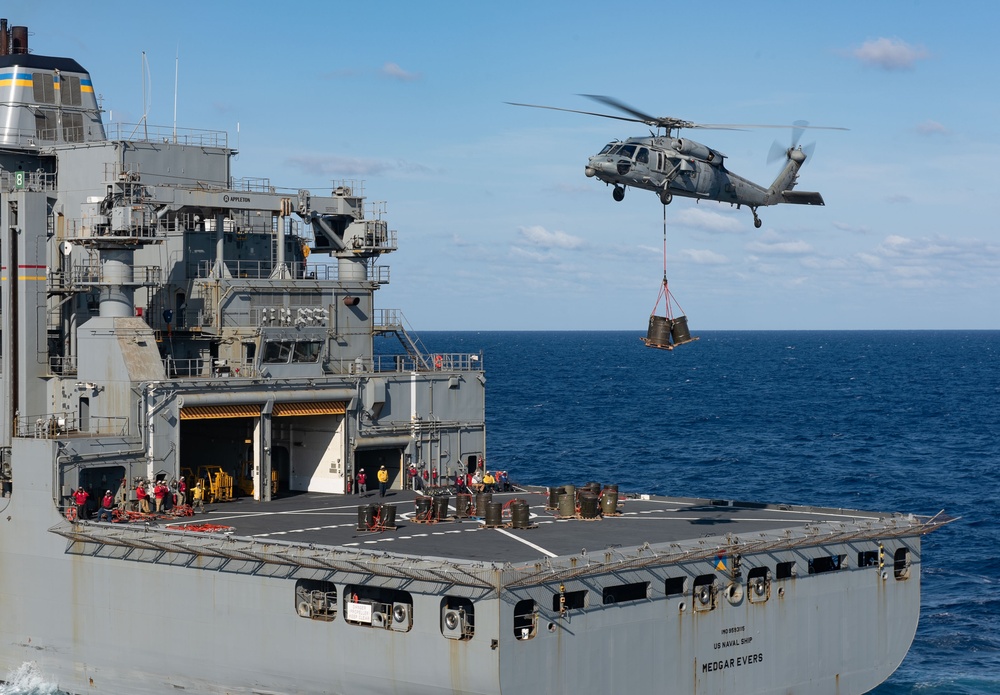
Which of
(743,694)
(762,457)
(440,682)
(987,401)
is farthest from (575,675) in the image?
(987,401)

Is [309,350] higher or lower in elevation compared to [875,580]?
higher

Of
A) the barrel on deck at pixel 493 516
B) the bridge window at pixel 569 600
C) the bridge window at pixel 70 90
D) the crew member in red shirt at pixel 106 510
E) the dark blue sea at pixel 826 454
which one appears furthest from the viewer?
the bridge window at pixel 70 90

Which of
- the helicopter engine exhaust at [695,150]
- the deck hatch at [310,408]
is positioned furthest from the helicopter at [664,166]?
the deck hatch at [310,408]

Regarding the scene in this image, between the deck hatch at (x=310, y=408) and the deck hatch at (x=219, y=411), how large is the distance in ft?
2.53

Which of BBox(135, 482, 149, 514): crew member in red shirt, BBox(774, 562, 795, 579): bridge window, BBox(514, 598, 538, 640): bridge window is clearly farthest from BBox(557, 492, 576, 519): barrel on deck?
BBox(135, 482, 149, 514): crew member in red shirt

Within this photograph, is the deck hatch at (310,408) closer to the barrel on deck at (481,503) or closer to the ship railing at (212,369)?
the ship railing at (212,369)

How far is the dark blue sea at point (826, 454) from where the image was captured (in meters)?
50.0

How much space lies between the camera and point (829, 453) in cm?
9738

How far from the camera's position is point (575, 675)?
32281 mm

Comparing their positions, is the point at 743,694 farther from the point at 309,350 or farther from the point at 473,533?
the point at 309,350

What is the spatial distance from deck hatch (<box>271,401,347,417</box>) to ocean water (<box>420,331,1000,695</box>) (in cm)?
2115

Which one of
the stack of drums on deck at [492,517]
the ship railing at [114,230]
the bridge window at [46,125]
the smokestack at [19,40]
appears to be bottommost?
the stack of drums on deck at [492,517]

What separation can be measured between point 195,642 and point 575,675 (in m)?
11.1

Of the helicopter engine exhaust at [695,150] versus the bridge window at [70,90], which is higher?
the bridge window at [70,90]
